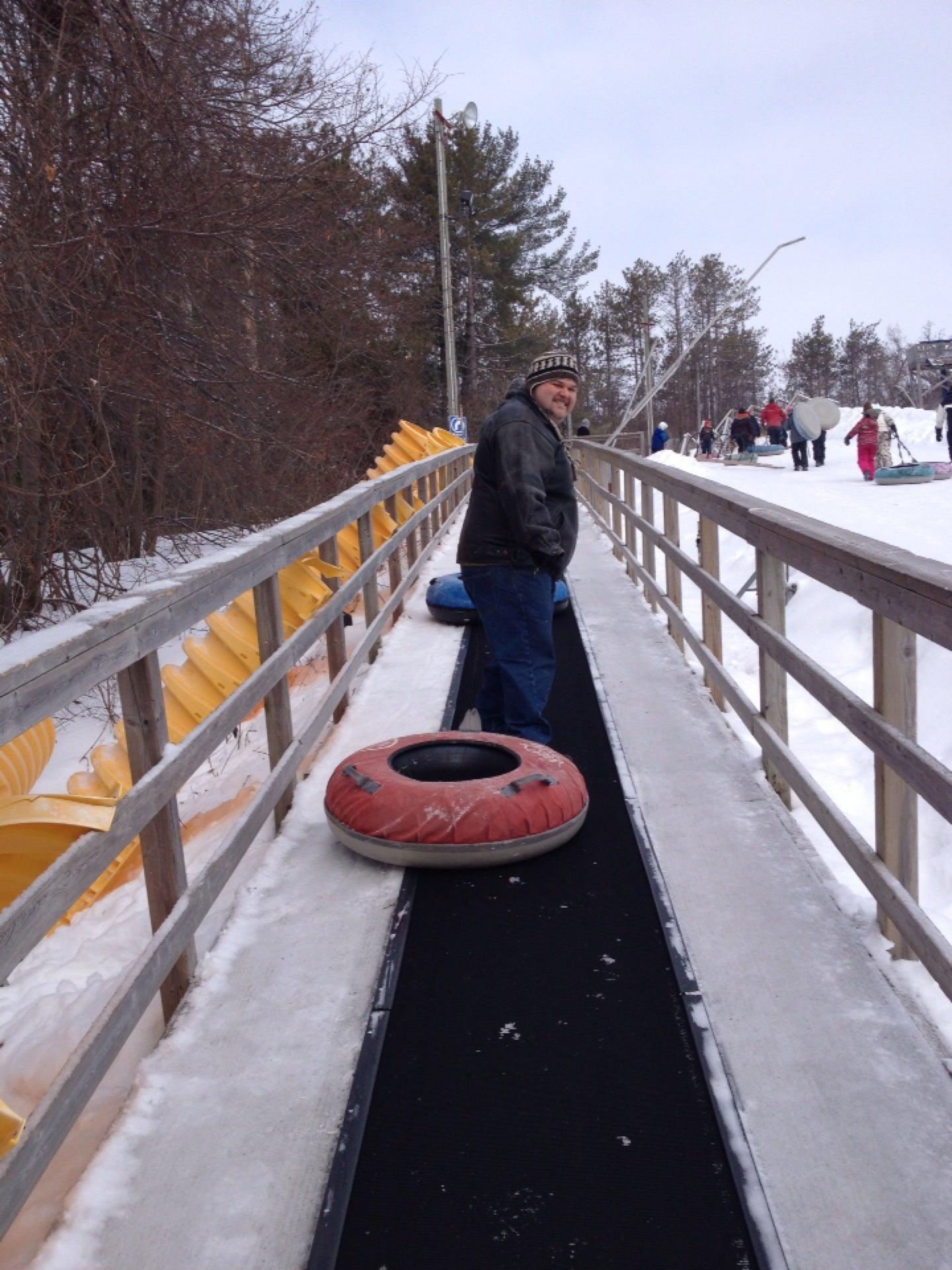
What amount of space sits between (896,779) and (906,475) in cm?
2065

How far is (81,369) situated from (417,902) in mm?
5727

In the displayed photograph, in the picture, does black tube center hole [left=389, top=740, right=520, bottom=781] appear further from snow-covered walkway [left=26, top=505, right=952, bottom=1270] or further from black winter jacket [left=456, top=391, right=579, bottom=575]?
black winter jacket [left=456, top=391, right=579, bottom=575]

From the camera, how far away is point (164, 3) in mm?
9172

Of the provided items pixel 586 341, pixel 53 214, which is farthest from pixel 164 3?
pixel 586 341

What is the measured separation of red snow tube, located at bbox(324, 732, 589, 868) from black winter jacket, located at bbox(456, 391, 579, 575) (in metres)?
0.99

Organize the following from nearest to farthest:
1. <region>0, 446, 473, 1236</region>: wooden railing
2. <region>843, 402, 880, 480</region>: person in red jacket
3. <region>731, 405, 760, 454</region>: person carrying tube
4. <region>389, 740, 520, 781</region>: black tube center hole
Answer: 1. <region>0, 446, 473, 1236</region>: wooden railing
2. <region>389, 740, 520, 781</region>: black tube center hole
3. <region>843, 402, 880, 480</region>: person in red jacket
4. <region>731, 405, 760, 454</region>: person carrying tube

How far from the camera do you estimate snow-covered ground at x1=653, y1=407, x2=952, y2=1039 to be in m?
5.52

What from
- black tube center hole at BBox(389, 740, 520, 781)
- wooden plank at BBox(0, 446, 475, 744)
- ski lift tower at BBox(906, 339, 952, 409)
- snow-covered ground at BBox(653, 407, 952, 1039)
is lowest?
snow-covered ground at BBox(653, 407, 952, 1039)

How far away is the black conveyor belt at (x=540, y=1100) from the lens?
2.24 meters

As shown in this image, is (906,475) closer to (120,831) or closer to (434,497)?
(434,497)

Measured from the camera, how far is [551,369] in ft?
15.7

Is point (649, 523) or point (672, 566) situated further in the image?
point (649, 523)

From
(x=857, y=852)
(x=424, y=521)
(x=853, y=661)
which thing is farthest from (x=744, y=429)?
(x=857, y=852)

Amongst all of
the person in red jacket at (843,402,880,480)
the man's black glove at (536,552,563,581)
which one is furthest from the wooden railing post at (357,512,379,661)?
the person in red jacket at (843,402,880,480)
